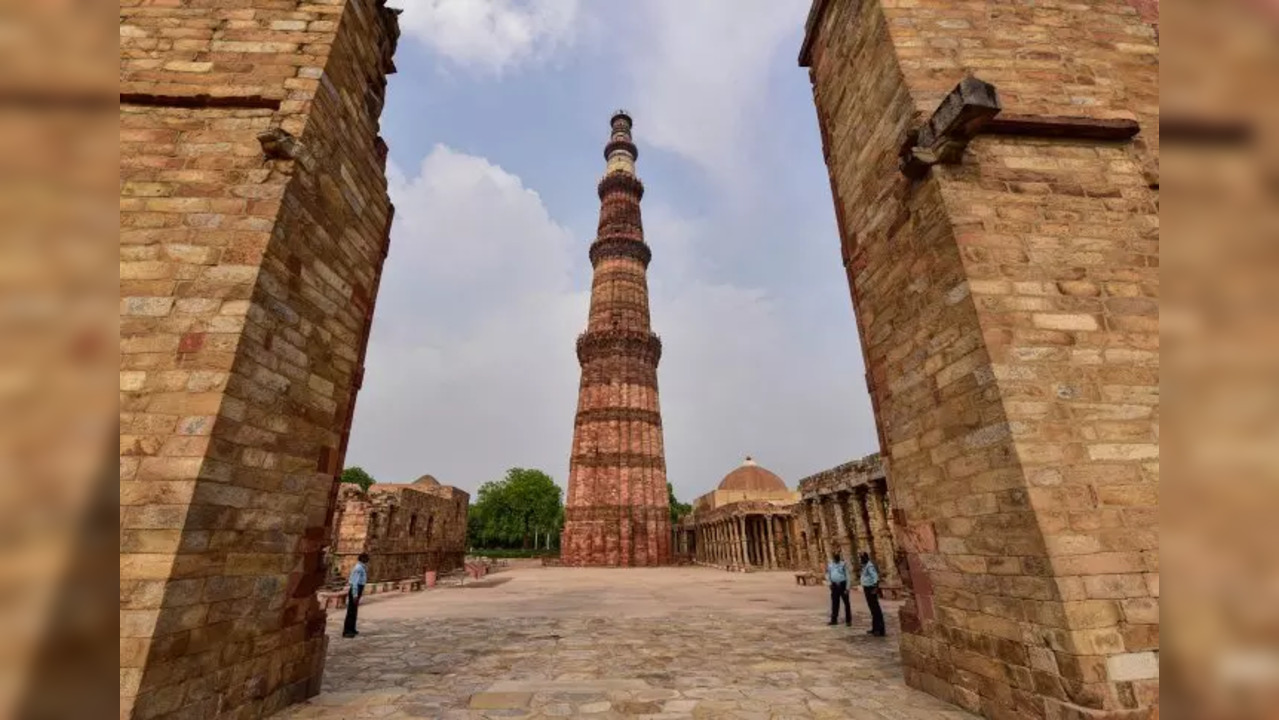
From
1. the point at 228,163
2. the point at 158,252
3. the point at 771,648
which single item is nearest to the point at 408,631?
the point at 771,648

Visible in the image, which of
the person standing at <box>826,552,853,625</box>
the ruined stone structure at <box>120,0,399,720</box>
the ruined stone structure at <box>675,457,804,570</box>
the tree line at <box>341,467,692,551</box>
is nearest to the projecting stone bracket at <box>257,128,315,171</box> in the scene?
the ruined stone structure at <box>120,0,399,720</box>

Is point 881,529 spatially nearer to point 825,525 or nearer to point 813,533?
point 825,525

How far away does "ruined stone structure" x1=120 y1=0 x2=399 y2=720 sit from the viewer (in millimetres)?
3498

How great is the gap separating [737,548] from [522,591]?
16.6 m

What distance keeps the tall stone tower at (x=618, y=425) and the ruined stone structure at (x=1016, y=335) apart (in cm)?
2679

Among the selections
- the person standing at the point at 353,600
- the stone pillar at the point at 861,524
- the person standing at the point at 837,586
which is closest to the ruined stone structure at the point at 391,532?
the person standing at the point at 353,600

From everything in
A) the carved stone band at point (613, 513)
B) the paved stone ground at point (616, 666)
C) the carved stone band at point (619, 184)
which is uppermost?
the carved stone band at point (619, 184)

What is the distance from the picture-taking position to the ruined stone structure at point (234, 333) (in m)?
3.50

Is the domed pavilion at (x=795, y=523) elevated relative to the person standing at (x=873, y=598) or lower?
elevated

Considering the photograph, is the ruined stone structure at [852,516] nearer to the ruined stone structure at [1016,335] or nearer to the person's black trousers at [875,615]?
the person's black trousers at [875,615]

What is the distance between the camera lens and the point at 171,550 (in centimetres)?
340

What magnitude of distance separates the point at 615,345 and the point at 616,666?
1135 inches

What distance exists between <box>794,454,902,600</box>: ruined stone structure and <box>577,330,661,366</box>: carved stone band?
16900 millimetres

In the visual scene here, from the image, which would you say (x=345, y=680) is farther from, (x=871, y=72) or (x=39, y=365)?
(x=871, y=72)
